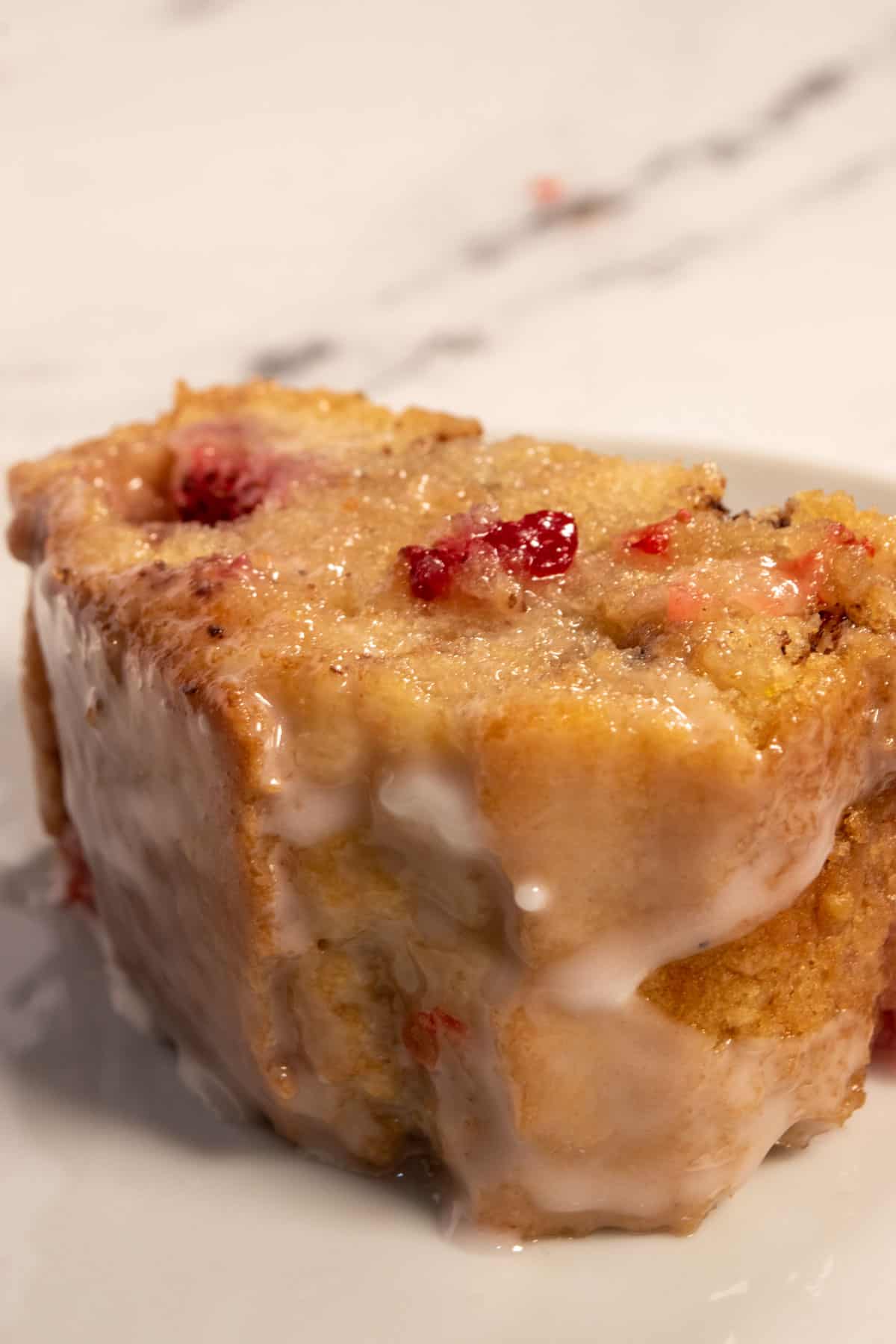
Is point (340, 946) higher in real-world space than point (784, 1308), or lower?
higher

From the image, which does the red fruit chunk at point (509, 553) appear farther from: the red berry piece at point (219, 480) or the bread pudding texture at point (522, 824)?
the red berry piece at point (219, 480)

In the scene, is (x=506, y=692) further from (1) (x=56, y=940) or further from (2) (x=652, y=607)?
(1) (x=56, y=940)

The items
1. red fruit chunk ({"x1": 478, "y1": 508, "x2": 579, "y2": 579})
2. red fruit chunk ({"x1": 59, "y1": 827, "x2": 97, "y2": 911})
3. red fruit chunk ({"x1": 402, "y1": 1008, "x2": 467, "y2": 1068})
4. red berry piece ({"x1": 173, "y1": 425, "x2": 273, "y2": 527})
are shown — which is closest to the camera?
red fruit chunk ({"x1": 402, "y1": 1008, "x2": 467, "y2": 1068})

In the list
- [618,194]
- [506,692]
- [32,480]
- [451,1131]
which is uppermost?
[618,194]

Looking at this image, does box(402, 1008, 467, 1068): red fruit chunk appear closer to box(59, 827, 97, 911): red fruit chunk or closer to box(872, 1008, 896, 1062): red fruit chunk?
box(872, 1008, 896, 1062): red fruit chunk

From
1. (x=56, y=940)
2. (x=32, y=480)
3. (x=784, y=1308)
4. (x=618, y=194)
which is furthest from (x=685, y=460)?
(x=618, y=194)

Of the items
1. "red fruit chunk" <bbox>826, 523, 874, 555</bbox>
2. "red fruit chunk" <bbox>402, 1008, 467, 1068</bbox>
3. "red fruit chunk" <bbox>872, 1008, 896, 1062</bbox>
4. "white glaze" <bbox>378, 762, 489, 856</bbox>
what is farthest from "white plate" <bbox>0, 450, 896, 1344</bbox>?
"red fruit chunk" <bbox>826, 523, 874, 555</bbox>
